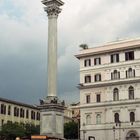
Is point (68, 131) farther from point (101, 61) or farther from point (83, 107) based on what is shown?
point (101, 61)

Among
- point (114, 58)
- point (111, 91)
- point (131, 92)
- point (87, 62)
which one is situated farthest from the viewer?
point (87, 62)

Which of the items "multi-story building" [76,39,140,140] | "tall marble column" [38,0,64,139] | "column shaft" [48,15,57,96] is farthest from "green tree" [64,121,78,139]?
"column shaft" [48,15,57,96]

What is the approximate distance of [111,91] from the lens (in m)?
76.4

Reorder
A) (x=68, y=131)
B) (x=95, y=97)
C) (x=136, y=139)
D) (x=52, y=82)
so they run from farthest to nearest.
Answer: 1. (x=68, y=131)
2. (x=95, y=97)
3. (x=136, y=139)
4. (x=52, y=82)

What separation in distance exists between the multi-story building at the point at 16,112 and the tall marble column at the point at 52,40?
152ft

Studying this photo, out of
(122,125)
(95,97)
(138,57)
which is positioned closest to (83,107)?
(95,97)

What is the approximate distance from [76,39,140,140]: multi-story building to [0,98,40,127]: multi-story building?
68.8ft

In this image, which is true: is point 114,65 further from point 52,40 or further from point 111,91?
point 52,40

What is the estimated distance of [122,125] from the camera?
73750 millimetres

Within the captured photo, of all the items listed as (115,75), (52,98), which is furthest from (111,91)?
(52,98)

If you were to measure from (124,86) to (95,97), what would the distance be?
20.5 feet

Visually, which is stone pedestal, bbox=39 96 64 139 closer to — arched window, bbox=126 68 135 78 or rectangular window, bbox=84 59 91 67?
arched window, bbox=126 68 135 78

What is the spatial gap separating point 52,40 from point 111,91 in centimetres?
3143

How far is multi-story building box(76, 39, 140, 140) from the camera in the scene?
7356cm
